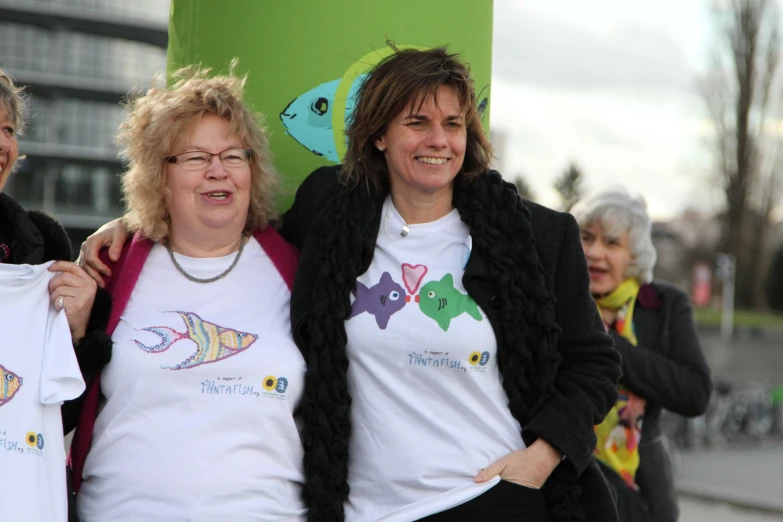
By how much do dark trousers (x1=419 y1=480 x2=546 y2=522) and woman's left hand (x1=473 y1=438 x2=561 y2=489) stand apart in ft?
0.08

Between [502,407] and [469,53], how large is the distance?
4.70 feet

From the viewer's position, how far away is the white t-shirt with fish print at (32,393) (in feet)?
8.73

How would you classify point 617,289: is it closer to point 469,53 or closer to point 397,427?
point 469,53

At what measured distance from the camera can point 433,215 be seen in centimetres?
304

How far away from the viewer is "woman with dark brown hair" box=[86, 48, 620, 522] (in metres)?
2.82

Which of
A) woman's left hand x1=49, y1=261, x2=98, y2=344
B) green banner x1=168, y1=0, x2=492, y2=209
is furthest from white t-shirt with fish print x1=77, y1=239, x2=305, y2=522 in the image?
green banner x1=168, y1=0, x2=492, y2=209

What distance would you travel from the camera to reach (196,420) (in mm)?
2775

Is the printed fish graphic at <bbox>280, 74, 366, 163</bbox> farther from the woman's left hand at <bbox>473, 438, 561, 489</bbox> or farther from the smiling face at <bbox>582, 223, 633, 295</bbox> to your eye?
the woman's left hand at <bbox>473, 438, 561, 489</bbox>

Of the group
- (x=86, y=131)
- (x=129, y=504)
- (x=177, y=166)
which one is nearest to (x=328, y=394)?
(x=129, y=504)

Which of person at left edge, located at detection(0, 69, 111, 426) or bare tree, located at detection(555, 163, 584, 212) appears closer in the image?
person at left edge, located at detection(0, 69, 111, 426)

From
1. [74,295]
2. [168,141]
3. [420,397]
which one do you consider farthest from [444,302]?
[74,295]

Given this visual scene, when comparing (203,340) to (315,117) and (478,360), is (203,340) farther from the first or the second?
(315,117)

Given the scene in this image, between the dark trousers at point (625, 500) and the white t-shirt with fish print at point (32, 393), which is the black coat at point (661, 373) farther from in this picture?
the white t-shirt with fish print at point (32, 393)

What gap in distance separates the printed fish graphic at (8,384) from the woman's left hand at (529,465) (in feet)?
4.33
